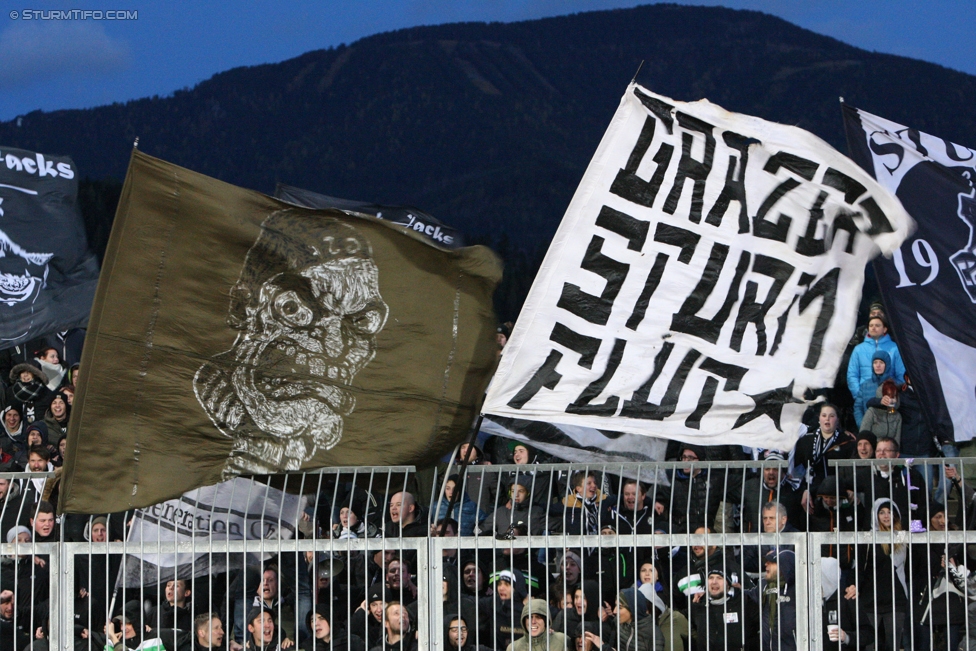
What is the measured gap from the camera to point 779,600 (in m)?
9.19

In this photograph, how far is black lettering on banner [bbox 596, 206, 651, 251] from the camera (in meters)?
8.66

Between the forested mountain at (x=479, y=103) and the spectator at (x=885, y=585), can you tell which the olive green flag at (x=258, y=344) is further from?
the forested mountain at (x=479, y=103)

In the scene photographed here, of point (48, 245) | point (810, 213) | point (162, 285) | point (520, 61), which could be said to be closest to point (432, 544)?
point (162, 285)

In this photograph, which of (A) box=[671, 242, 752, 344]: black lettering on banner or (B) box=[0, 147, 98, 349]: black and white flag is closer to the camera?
(A) box=[671, 242, 752, 344]: black lettering on banner

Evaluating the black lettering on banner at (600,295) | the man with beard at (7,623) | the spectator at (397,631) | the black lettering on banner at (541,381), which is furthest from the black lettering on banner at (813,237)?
the man with beard at (7,623)

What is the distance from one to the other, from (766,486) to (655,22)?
1222 inches

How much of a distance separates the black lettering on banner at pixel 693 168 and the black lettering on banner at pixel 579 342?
96 centimetres

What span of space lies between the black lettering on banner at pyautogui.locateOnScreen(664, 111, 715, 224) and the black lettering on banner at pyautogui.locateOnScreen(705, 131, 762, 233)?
0.09 metres


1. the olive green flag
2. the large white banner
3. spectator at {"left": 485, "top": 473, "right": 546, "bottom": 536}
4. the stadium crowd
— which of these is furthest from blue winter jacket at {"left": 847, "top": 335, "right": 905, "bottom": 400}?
the large white banner

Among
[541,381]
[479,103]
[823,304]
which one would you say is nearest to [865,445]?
[823,304]

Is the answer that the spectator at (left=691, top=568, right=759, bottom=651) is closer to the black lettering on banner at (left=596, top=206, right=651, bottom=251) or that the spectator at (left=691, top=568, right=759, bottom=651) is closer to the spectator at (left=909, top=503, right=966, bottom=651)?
the spectator at (left=909, top=503, right=966, bottom=651)

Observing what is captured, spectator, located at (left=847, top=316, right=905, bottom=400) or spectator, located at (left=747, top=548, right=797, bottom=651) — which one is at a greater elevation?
spectator, located at (left=847, top=316, right=905, bottom=400)

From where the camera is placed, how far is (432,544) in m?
9.00

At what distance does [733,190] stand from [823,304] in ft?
3.01
